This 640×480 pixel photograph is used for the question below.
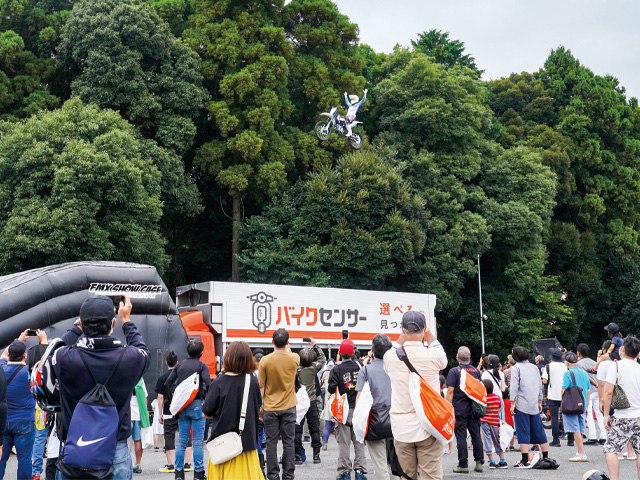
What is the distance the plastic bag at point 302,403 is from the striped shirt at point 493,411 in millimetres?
2871

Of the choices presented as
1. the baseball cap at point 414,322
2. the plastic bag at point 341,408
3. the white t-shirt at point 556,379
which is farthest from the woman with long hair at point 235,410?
the white t-shirt at point 556,379

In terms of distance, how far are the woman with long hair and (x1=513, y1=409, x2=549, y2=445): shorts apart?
5875mm

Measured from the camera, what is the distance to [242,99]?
29.1 m

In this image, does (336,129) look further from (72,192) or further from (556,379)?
(556,379)

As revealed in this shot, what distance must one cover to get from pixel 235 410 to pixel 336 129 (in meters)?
22.5

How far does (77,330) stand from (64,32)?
26097 mm

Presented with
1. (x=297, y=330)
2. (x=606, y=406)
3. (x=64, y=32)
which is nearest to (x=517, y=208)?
(x=297, y=330)

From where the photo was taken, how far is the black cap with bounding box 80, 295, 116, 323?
419 centimetres

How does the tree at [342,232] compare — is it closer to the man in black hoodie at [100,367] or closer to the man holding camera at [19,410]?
the man holding camera at [19,410]

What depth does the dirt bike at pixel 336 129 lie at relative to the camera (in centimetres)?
2639

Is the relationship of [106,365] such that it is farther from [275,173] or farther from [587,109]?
[587,109]

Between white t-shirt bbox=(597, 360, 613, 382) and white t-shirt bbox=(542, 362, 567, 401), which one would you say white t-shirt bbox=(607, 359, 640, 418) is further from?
white t-shirt bbox=(542, 362, 567, 401)

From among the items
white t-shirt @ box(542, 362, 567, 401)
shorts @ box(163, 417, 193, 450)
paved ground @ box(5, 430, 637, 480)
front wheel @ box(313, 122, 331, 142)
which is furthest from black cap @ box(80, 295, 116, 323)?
front wheel @ box(313, 122, 331, 142)

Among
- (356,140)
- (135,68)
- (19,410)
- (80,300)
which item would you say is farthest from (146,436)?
(356,140)
